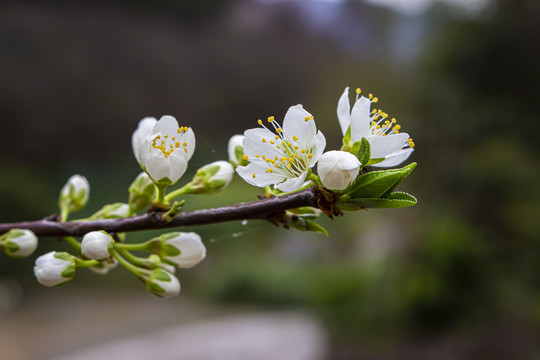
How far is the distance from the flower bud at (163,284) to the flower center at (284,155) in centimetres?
11

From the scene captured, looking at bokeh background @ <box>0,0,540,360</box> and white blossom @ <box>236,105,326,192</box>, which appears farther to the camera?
bokeh background @ <box>0,0,540,360</box>

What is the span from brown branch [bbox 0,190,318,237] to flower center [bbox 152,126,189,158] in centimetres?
5

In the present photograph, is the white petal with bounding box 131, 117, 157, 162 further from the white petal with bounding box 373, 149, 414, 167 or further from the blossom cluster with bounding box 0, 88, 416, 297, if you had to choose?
the white petal with bounding box 373, 149, 414, 167

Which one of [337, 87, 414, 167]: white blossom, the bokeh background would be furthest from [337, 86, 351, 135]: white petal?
the bokeh background

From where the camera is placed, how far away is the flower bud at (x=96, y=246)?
0.29 m

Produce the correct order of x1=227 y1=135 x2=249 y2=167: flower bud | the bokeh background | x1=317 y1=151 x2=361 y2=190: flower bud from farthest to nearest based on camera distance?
the bokeh background < x1=227 y1=135 x2=249 y2=167: flower bud < x1=317 y1=151 x2=361 y2=190: flower bud

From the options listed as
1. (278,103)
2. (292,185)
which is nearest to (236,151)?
(292,185)

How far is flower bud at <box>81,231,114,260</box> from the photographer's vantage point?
286mm

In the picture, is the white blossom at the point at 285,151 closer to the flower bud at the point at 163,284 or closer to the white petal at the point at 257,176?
the white petal at the point at 257,176

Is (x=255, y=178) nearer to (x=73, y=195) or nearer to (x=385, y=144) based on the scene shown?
(x=385, y=144)

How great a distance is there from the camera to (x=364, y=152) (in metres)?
0.27

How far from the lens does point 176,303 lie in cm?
268

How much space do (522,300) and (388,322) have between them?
69 centimetres

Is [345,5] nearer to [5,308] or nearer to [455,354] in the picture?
[455,354]
